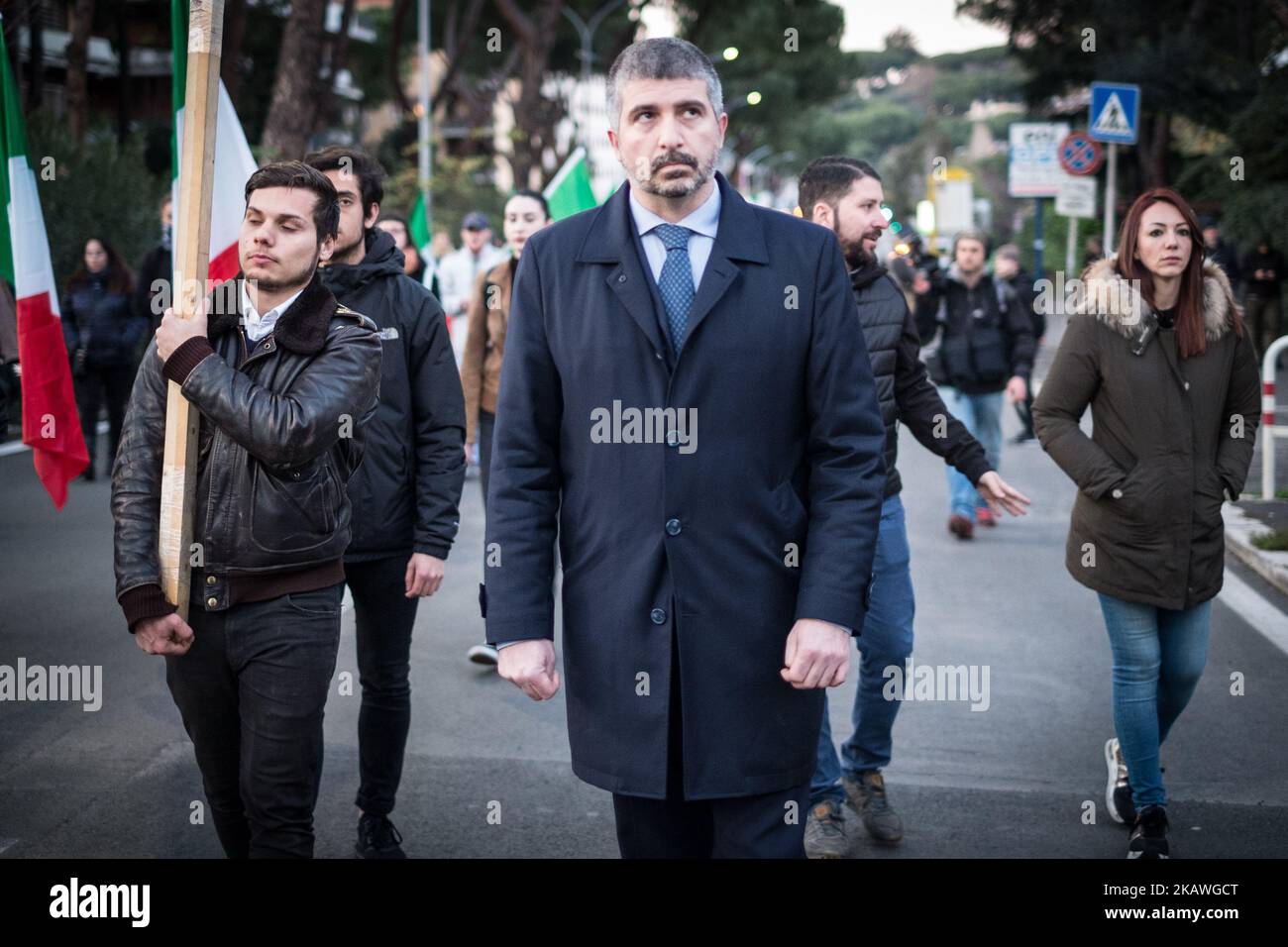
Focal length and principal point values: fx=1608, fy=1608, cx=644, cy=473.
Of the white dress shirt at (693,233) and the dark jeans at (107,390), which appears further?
the dark jeans at (107,390)

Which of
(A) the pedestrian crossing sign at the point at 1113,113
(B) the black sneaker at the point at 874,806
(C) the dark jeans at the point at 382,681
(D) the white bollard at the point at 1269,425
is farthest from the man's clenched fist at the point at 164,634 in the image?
(A) the pedestrian crossing sign at the point at 1113,113

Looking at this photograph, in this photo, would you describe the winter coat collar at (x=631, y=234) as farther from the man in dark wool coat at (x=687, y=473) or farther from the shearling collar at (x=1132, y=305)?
the shearling collar at (x=1132, y=305)

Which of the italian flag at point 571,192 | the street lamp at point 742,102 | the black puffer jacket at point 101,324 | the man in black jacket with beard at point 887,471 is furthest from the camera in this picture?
the street lamp at point 742,102

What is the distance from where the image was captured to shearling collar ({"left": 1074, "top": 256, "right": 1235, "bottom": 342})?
4688 mm

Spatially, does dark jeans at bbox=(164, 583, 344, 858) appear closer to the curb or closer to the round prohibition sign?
the curb

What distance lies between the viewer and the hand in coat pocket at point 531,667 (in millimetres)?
3117

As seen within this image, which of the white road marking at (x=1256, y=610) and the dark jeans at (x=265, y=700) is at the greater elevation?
the dark jeans at (x=265, y=700)

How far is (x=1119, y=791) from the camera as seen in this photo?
5051 mm

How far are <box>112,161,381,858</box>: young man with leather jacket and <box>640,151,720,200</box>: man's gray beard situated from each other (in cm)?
89

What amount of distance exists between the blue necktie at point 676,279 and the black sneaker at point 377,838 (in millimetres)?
2179

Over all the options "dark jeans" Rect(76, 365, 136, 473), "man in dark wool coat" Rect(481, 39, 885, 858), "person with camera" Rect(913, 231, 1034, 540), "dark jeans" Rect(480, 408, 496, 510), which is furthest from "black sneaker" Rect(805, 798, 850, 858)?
"dark jeans" Rect(76, 365, 136, 473)

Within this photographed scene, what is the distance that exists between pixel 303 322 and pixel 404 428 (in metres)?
1.08

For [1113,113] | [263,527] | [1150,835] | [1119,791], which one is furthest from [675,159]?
[1113,113]
